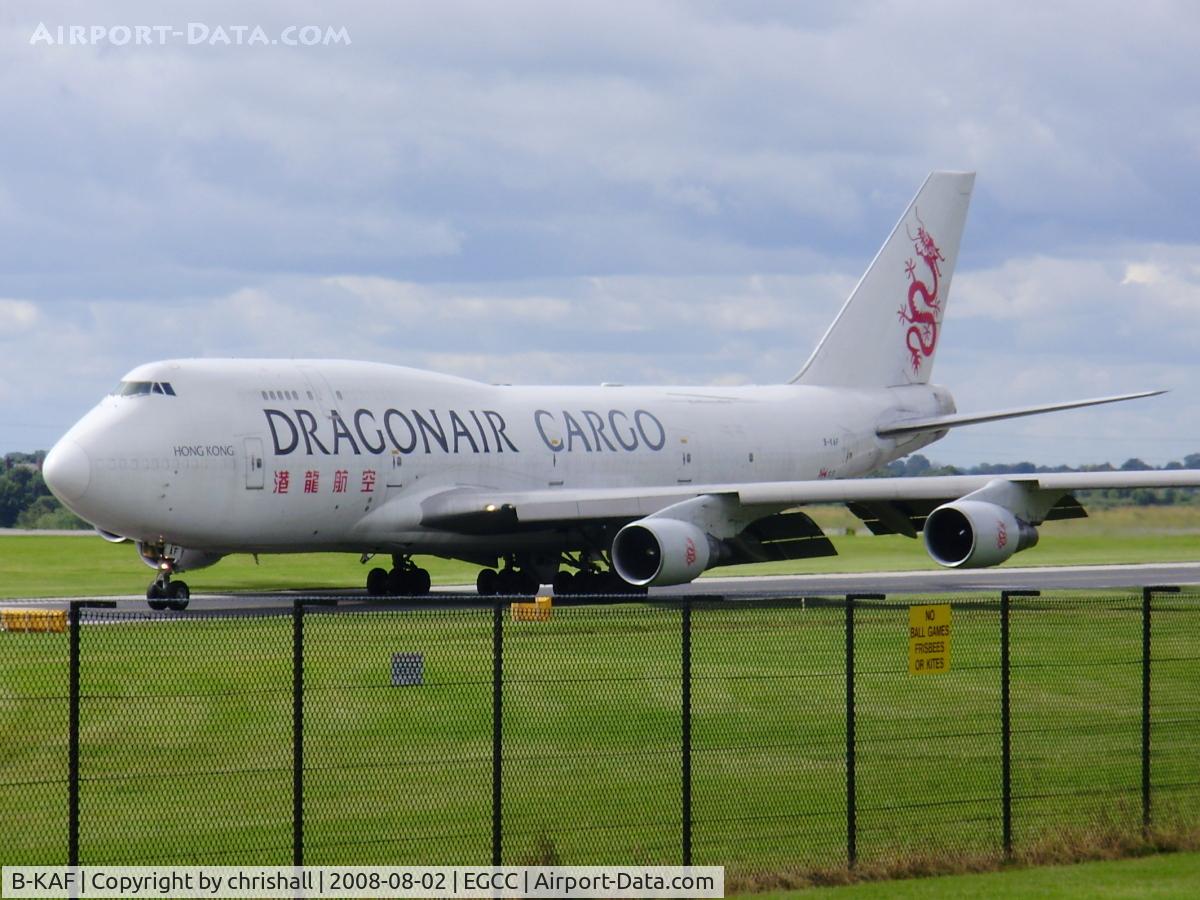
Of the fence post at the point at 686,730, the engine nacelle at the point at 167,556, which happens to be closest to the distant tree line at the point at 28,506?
the engine nacelle at the point at 167,556

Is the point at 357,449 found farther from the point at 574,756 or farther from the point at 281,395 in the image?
the point at 574,756

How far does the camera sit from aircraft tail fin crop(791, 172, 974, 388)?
49438 mm

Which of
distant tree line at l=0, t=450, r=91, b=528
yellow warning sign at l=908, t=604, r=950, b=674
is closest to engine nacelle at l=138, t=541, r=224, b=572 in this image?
yellow warning sign at l=908, t=604, r=950, b=674

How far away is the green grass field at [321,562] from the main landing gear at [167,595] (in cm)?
615

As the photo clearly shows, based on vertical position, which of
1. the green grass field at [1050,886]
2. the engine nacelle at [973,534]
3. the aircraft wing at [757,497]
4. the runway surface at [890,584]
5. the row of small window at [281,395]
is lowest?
the green grass field at [1050,886]

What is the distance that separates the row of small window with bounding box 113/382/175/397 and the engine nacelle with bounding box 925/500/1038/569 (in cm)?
1363

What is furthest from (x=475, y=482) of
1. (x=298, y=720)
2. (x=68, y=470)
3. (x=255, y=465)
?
(x=298, y=720)

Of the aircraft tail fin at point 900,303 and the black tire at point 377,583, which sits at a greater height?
the aircraft tail fin at point 900,303

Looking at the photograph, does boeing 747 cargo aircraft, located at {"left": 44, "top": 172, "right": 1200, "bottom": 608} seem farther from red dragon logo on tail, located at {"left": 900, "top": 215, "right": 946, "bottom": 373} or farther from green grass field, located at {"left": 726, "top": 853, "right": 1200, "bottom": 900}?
green grass field, located at {"left": 726, "top": 853, "right": 1200, "bottom": 900}

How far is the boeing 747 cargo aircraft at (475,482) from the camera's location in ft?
107

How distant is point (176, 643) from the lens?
22.7 meters

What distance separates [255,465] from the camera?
110 ft

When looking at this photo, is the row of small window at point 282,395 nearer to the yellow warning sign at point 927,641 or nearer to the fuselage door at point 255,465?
the fuselage door at point 255,465

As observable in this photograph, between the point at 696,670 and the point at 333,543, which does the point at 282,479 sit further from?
the point at 696,670
